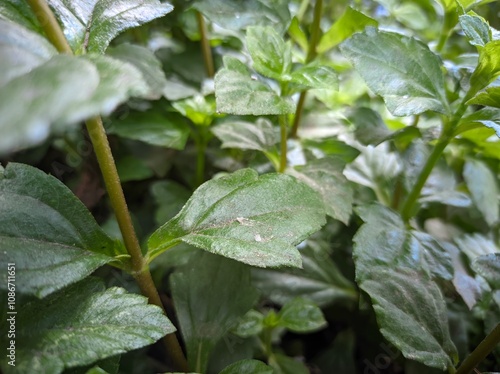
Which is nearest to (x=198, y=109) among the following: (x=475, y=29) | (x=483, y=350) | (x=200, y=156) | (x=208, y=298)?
(x=200, y=156)

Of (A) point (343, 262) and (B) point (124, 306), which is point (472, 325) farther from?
(B) point (124, 306)

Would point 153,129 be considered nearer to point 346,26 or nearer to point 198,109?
point 198,109

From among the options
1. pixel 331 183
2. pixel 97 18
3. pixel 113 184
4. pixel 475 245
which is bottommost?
pixel 475 245

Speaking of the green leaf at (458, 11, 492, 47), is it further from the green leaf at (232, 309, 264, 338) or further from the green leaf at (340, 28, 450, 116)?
the green leaf at (232, 309, 264, 338)

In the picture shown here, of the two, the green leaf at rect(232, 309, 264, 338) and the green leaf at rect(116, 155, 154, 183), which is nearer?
the green leaf at rect(232, 309, 264, 338)

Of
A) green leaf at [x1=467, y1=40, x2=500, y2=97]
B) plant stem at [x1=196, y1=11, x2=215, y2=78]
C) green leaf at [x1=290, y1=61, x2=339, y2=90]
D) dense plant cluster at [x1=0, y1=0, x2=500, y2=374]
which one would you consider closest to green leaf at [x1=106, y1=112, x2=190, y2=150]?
dense plant cluster at [x1=0, y1=0, x2=500, y2=374]

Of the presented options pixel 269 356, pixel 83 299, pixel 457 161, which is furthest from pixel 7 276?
pixel 457 161
